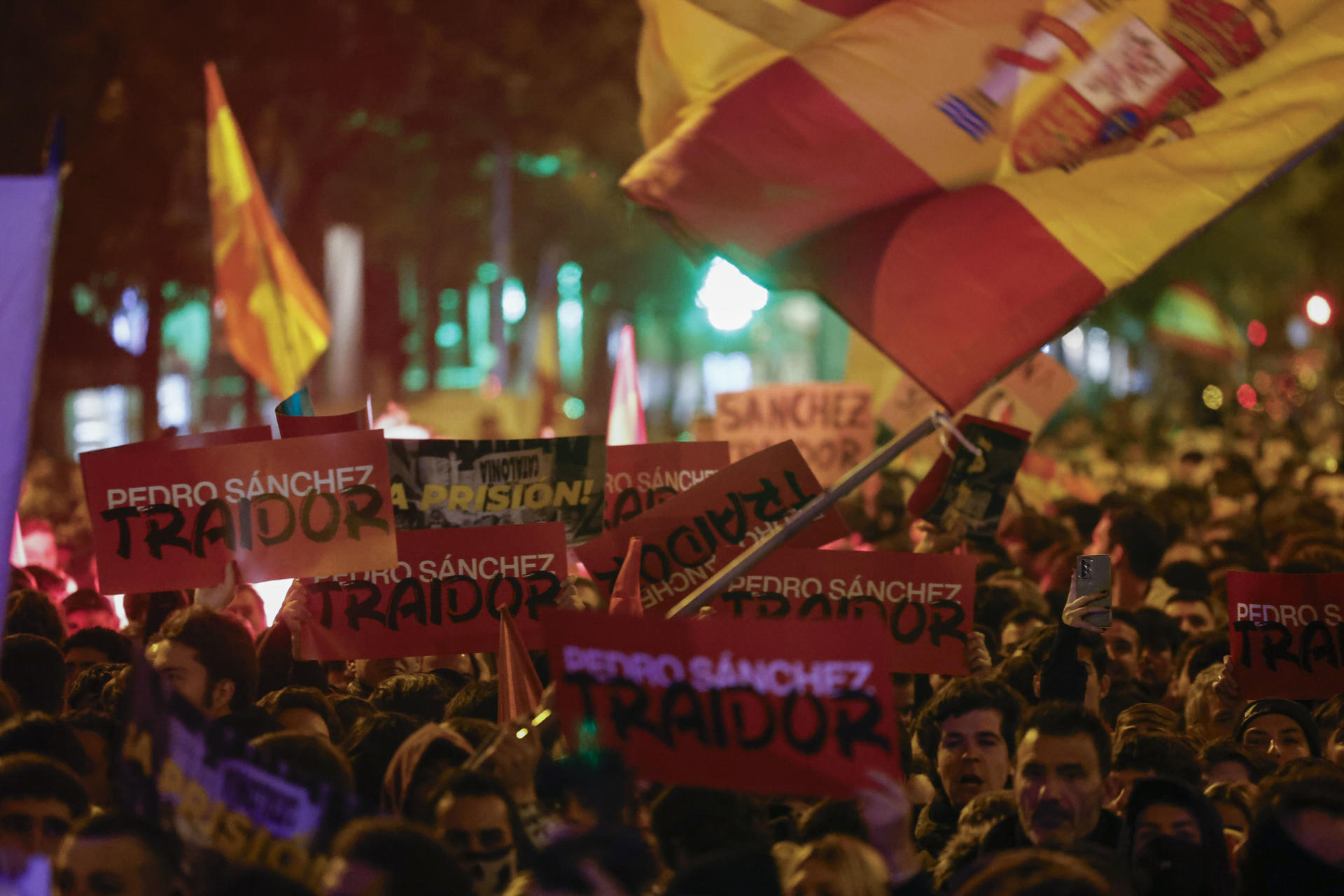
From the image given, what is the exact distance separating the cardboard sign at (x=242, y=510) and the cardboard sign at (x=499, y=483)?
48 cm

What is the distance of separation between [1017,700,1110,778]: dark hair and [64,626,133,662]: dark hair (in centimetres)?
369

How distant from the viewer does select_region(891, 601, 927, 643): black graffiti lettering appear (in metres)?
5.71

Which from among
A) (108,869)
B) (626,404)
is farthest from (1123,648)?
(108,869)

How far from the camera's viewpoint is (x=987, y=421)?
5.86 meters

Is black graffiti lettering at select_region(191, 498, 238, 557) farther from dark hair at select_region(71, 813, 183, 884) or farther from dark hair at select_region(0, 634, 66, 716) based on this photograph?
dark hair at select_region(71, 813, 183, 884)

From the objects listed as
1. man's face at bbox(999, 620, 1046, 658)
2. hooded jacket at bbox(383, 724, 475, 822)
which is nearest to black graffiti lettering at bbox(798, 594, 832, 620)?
man's face at bbox(999, 620, 1046, 658)

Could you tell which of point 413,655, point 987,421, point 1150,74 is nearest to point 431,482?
point 413,655

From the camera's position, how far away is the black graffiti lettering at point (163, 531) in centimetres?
554

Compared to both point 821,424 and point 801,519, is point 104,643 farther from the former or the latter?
point 821,424

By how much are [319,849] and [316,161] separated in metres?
18.6

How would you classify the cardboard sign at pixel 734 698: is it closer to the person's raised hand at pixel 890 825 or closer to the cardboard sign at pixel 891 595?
the person's raised hand at pixel 890 825

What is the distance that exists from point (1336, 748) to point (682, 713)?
2446 mm

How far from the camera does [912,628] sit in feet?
18.8

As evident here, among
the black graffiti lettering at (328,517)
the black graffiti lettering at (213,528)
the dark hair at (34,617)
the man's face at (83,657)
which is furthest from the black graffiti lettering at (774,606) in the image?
the dark hair at (34,617)
